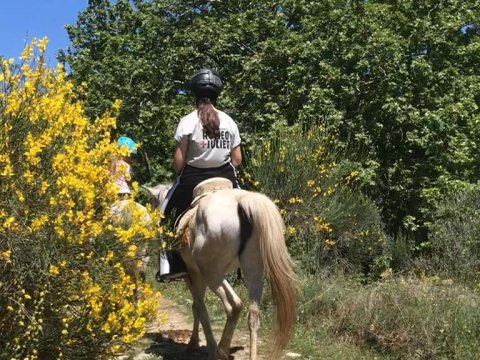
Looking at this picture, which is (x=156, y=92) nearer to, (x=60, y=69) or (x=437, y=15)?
(x=437, y=15)

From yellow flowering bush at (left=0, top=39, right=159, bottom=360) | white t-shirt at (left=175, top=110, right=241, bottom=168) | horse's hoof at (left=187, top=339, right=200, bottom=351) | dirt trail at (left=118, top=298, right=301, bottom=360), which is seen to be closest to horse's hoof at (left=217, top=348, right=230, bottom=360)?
dirt trail at (left=118, top=298, right=301, bottom=360)

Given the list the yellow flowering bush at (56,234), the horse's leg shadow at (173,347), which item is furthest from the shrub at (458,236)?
the yellow flowering bush at (56,234)

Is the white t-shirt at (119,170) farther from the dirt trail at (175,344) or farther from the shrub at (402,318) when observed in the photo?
the shrub at (402,318)

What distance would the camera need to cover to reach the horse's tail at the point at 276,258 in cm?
473

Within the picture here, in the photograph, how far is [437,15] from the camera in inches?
695

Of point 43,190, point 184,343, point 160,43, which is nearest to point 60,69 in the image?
point 43,190

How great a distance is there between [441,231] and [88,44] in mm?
14723

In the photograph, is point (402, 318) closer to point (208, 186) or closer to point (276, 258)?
point (276, 258)

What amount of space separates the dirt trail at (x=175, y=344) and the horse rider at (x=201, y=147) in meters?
0.72

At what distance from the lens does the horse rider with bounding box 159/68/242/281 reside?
5527 millimetres

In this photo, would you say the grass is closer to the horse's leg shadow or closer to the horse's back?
the horse's leg shadow

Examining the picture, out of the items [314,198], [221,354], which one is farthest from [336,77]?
[221,354]

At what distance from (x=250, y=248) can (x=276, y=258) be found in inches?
10.1

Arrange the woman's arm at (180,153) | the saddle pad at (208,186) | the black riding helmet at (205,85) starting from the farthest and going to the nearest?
the black riding helmet at (205,85) → the woman's arm at (180,153) → the saddle pad at (208,186)
